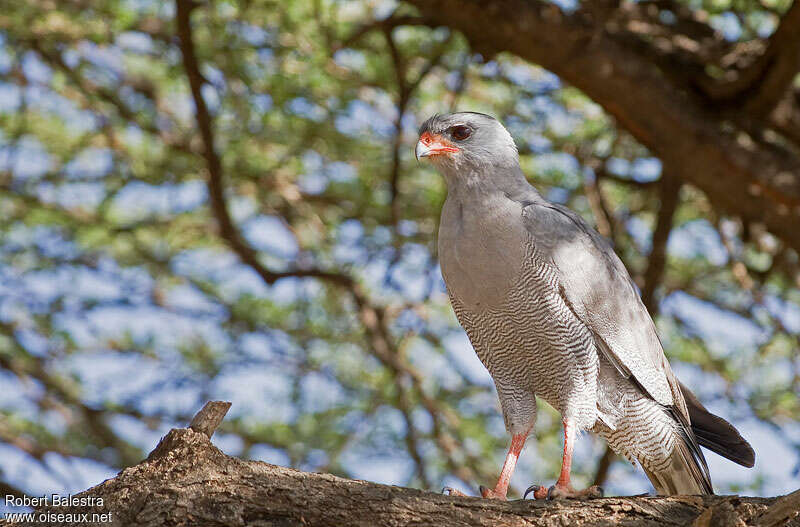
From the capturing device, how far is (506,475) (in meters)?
4.88

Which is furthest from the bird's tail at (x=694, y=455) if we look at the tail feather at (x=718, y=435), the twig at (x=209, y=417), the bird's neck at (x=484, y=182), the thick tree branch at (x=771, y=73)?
the twig at (x=209, y=417)

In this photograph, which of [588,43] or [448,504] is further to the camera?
[588,43]

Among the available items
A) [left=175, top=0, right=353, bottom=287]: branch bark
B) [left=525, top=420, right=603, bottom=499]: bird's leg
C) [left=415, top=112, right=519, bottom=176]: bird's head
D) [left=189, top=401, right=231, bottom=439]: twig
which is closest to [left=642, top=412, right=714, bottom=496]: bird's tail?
[left=525, top=420, right=603, bottom=499]: bird's leg

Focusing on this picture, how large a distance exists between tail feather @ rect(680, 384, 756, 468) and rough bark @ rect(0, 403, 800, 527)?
120 cm

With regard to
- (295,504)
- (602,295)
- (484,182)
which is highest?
(484,182)

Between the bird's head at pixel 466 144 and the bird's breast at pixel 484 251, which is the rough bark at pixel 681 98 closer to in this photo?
the bird's head at pixel 466 144

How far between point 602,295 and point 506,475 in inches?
40.5

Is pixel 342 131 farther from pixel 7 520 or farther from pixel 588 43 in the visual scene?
pixel 7 520

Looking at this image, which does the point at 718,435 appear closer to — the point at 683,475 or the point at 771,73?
the point at 683,475

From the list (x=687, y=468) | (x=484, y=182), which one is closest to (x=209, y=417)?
(x=484, y=182)

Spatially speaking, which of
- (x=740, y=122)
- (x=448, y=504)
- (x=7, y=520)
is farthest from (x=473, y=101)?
(x=7, y=520)

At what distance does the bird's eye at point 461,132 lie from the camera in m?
5.38

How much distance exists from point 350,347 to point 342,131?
1979 mm

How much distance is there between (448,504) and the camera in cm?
397
